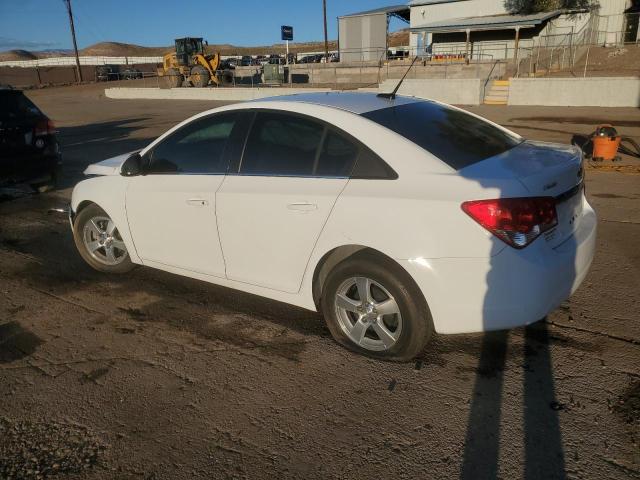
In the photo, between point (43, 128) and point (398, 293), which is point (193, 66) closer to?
point (43, 128)

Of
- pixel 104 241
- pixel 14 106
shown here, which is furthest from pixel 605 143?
pixel 14 106

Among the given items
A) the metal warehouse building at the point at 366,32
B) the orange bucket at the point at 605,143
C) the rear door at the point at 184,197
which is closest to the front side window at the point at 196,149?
the rear door at the point at 184,197

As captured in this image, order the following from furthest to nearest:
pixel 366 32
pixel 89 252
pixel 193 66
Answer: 1. pixel 366 32
2. pixel 193 66
3. pixel 89 252

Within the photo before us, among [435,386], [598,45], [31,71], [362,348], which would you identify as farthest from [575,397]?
[31,71]

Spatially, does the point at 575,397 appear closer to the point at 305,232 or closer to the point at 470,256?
the point at 470,256

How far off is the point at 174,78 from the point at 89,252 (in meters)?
34.6

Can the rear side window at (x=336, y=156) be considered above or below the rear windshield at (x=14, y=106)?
below

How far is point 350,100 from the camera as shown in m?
3.77

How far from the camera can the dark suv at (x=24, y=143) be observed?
7.52m

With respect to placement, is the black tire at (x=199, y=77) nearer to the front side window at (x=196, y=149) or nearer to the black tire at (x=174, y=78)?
the black tire at (x=174, y=78)

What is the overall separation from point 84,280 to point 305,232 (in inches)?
105

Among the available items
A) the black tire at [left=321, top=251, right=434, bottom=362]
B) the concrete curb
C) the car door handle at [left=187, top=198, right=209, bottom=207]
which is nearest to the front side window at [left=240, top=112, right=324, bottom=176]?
the car door handle at [left=187, top=198, right=209, bottom=207]

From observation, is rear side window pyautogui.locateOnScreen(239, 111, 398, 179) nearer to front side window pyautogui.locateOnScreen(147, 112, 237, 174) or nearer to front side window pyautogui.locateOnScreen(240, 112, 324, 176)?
front side window pyautogui.locateOnScreen(240, 112, 324, 176)

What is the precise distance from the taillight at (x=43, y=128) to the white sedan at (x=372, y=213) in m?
4.60
